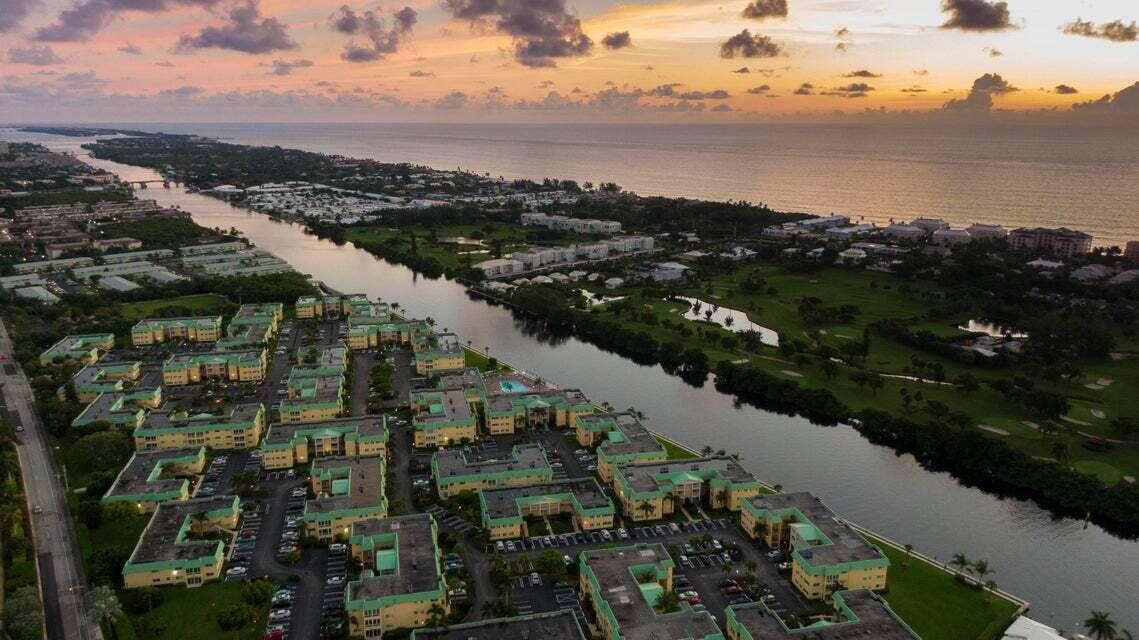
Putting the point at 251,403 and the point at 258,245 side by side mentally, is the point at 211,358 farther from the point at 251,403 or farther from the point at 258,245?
the point at 258,245

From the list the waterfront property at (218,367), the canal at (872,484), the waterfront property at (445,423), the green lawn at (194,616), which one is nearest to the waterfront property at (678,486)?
the canal at (872,484)

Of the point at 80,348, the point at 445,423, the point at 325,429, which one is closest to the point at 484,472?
the point at 445,423

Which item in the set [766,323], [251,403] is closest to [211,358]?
[251,403]

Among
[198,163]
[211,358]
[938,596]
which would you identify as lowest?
[938,596]

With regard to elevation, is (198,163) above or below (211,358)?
above

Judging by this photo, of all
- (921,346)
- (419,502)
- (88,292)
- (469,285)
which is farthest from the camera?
(469,285)

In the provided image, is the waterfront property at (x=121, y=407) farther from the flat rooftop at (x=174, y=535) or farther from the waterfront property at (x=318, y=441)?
the flat rooftop at (x=174, y=535)

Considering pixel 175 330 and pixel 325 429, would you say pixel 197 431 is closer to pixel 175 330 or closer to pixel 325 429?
pixel 325 429
